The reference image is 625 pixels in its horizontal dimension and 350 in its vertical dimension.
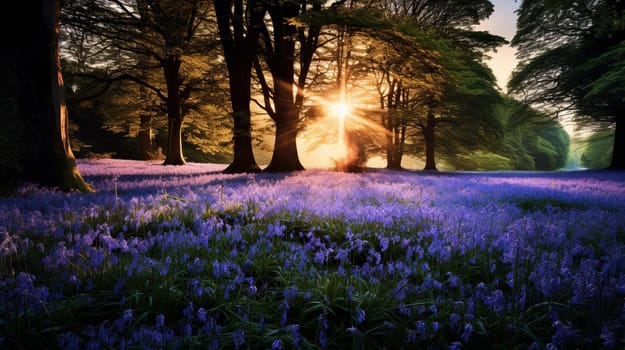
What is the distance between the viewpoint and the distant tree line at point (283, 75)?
402 inches

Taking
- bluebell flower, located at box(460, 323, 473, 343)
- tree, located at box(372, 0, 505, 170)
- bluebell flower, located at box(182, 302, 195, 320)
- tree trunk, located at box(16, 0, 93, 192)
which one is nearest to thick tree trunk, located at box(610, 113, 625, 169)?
tree, located at box(372, 0, 505, 170)

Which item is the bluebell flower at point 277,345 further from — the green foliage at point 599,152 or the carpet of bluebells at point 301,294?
the green foliage at point 599,152

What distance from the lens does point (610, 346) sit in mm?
1444

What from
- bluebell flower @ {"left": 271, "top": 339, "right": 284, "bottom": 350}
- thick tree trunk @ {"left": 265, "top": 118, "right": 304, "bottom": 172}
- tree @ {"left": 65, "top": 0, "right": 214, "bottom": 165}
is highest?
tree @ {"left": 65, "top": 0, "right": 214, "bottom": 165}

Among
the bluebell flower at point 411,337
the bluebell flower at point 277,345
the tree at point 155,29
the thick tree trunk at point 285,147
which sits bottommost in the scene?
the bluebell flower at point 411,337

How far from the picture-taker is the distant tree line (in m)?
10.2

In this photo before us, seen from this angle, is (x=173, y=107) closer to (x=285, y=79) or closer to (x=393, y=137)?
(x=285, y=79)

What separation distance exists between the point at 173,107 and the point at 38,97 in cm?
1638

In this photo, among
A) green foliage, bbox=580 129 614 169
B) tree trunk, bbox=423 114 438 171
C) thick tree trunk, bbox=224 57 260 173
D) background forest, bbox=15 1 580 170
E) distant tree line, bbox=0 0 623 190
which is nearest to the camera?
distant tree line, bbox=0 0 623 190

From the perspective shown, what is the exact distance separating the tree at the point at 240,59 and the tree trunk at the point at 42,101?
23.7 feet

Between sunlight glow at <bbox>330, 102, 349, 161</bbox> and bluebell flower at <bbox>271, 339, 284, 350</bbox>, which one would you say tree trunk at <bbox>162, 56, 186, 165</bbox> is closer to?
sunlight glow at <bbox>330, 102, 349, 161</bbox>

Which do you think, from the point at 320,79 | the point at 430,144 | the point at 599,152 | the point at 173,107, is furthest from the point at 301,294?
the point at 599,152

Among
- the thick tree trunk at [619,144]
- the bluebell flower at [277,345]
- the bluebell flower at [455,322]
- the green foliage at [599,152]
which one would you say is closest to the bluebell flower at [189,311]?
the bluebell flower at [277,345]

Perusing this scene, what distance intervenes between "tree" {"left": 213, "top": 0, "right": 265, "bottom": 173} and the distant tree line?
2.4 inches
